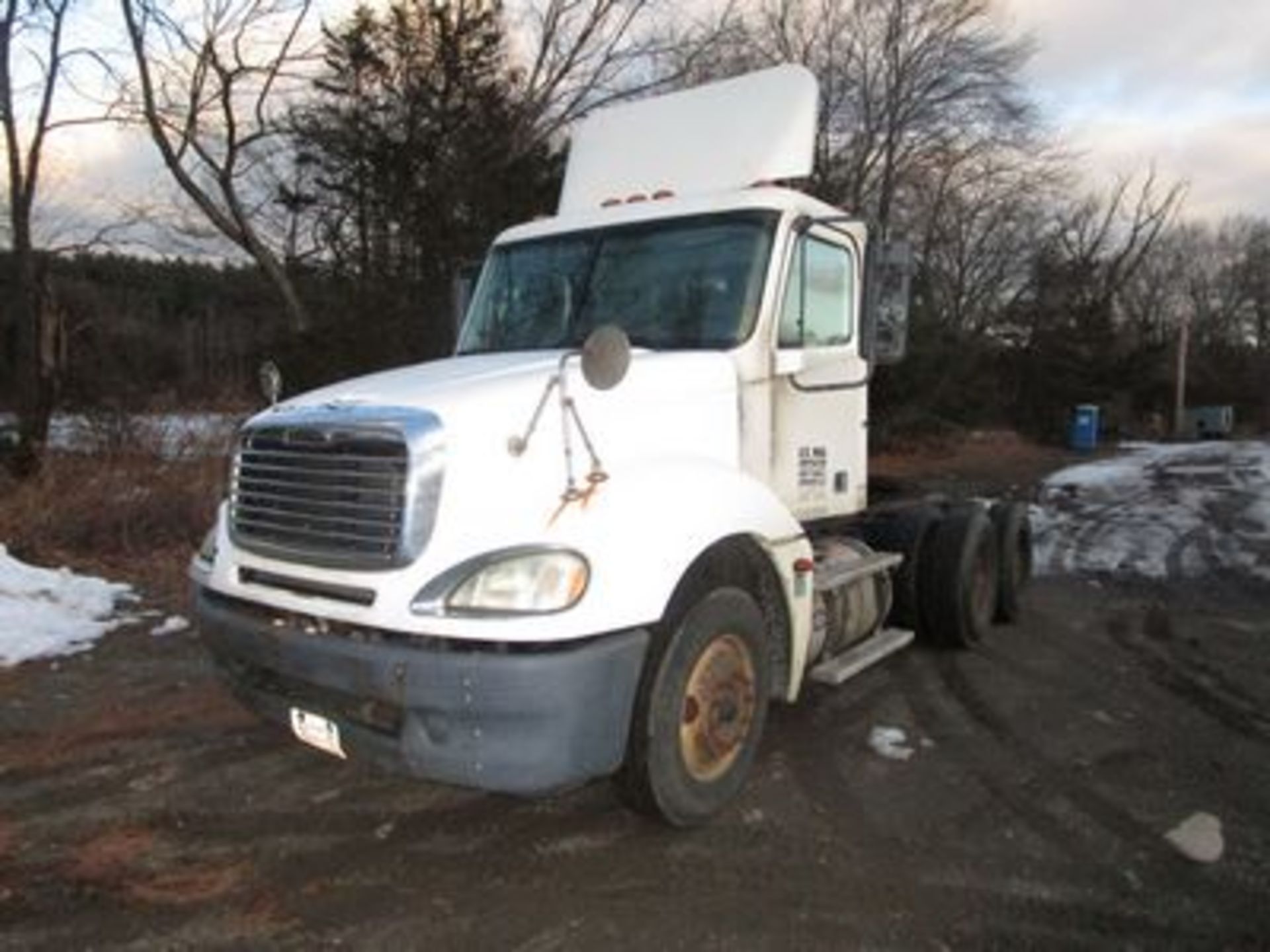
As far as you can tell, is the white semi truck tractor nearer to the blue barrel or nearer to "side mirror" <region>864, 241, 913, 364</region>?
"side mirror" <region>864, 241, 913, 364</region>

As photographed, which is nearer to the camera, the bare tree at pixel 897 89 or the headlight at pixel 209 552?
the headlight at pixel 209 552

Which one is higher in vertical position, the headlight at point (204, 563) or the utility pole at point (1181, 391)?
the headlight at point (204, 563)

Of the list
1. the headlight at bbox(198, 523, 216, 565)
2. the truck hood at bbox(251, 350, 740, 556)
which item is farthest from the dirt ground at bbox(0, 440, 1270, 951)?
the truck hood at bbox(251, 350, 740, 556)

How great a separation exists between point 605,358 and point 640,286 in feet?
5.67

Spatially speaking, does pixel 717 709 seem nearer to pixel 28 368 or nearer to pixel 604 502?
pixel 604 502

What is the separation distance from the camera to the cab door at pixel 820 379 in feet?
21.9

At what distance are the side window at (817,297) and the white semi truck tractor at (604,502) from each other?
0.02 metres

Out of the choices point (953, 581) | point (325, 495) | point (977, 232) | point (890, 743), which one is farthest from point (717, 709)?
point (977, 232)

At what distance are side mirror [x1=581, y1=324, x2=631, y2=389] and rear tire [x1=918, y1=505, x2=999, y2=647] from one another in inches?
168

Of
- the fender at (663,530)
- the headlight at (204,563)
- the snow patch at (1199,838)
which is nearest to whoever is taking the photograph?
the fender at (663,530)

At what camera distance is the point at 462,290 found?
8016mm

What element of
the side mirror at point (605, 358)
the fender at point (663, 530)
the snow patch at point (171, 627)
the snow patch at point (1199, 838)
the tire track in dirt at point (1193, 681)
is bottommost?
the tire track in dirt at point (1193, 681)

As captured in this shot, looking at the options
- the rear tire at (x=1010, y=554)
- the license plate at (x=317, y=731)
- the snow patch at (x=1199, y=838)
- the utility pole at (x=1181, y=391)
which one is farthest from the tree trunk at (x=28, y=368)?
the utility pole at (x=1181, y=391)

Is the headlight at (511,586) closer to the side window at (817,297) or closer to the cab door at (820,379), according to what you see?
the cab door at (820,379)
